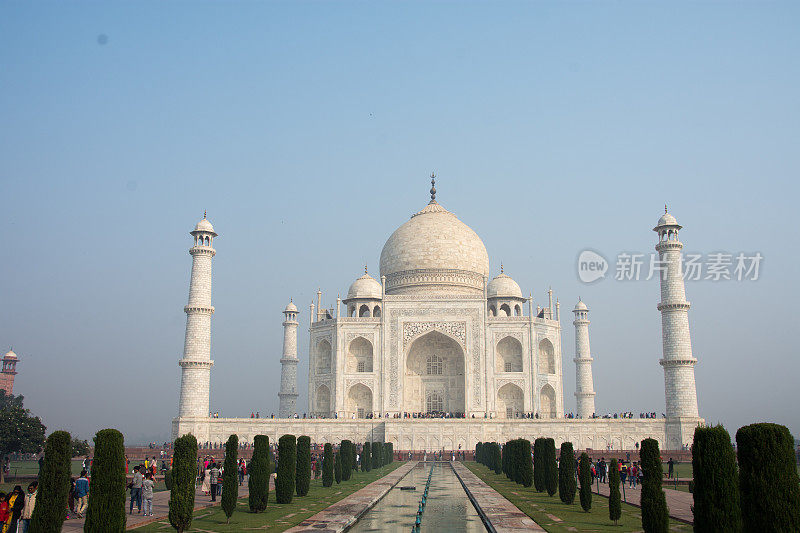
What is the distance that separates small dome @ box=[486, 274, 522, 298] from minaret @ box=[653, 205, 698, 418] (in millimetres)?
8679

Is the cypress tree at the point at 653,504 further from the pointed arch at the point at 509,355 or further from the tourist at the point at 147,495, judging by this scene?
the pointed arch at the point at 509,355

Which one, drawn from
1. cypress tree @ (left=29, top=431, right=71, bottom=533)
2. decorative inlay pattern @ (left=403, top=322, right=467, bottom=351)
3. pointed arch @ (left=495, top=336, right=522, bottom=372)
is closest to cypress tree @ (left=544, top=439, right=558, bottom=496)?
cypress tree @ (left=29, top=431, right=71, bottom=533)

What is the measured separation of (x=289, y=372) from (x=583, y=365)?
53.6ft

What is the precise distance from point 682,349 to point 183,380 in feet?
70.3

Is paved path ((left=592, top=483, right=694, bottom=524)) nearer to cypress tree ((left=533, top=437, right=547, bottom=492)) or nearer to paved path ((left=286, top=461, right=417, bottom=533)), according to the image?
cypress tree ((left=533, top=437, right=547, bottom=492))

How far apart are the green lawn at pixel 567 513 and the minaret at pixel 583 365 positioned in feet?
74.8

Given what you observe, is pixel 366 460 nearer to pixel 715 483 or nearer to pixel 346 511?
pixel 346 511

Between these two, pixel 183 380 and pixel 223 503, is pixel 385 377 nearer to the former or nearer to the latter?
pixel 183 380

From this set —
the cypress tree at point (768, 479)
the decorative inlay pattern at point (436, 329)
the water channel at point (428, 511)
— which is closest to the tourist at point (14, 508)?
the water channel at point (428, 511)

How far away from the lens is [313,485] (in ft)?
67.8

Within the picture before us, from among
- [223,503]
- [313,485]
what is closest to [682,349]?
[313,485]

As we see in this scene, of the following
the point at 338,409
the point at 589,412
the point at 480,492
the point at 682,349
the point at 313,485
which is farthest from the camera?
the point at 589,412

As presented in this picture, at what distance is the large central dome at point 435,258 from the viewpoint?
40000 millimetres

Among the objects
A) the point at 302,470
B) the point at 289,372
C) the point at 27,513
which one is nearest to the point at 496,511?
the point at 302,470
